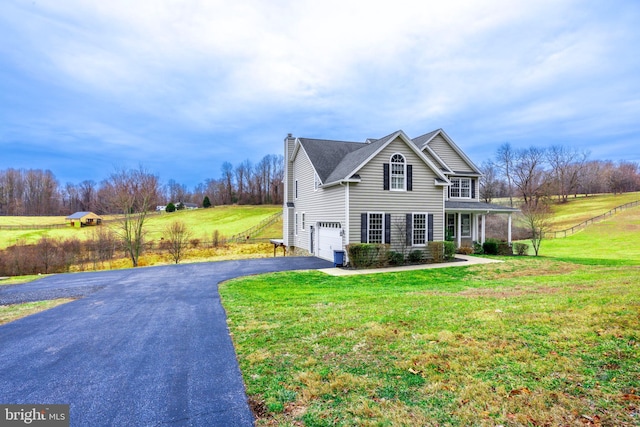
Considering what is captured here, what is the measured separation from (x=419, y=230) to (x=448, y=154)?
8157mm

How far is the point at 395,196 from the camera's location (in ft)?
52.8

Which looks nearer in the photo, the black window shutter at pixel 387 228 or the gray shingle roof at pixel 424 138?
the black window shutter at pixel 387 228

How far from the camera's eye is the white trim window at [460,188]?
21.7m

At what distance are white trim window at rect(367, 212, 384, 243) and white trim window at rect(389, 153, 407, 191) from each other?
1.68 metres

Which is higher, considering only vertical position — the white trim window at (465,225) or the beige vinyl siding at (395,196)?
the beige vinyl siding at (395,196)

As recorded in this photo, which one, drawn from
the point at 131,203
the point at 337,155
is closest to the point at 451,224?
the point at 337,155

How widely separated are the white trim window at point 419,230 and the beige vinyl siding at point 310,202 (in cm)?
398

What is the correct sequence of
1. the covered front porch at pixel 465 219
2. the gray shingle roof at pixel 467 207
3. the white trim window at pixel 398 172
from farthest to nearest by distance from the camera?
the covered front porch at pixel 465 219, the gray shingle roof at pixel 467 207, the white trim window at pixel 398 172

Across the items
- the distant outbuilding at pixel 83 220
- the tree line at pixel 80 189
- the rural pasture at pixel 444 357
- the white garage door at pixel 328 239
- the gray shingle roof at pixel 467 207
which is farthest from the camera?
the tree line at pixel 80 189

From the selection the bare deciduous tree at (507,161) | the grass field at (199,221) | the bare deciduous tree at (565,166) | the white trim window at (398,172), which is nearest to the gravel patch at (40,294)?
the white trim window at (398,172)

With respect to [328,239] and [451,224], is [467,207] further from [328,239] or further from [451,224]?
[328,239]

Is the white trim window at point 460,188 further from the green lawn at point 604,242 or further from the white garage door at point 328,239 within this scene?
the white garage door at point 328,239

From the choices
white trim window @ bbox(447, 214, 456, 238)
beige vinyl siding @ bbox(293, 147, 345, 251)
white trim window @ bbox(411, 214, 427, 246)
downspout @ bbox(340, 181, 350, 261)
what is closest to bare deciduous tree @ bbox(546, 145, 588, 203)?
white trim window @ bbox(447, 214, 456, 238)

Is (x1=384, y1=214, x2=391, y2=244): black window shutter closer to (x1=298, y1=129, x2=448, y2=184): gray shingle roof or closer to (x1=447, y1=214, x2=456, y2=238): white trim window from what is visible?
(x1=298, y1=129, x2=448, y2=184): gray shingle roof
